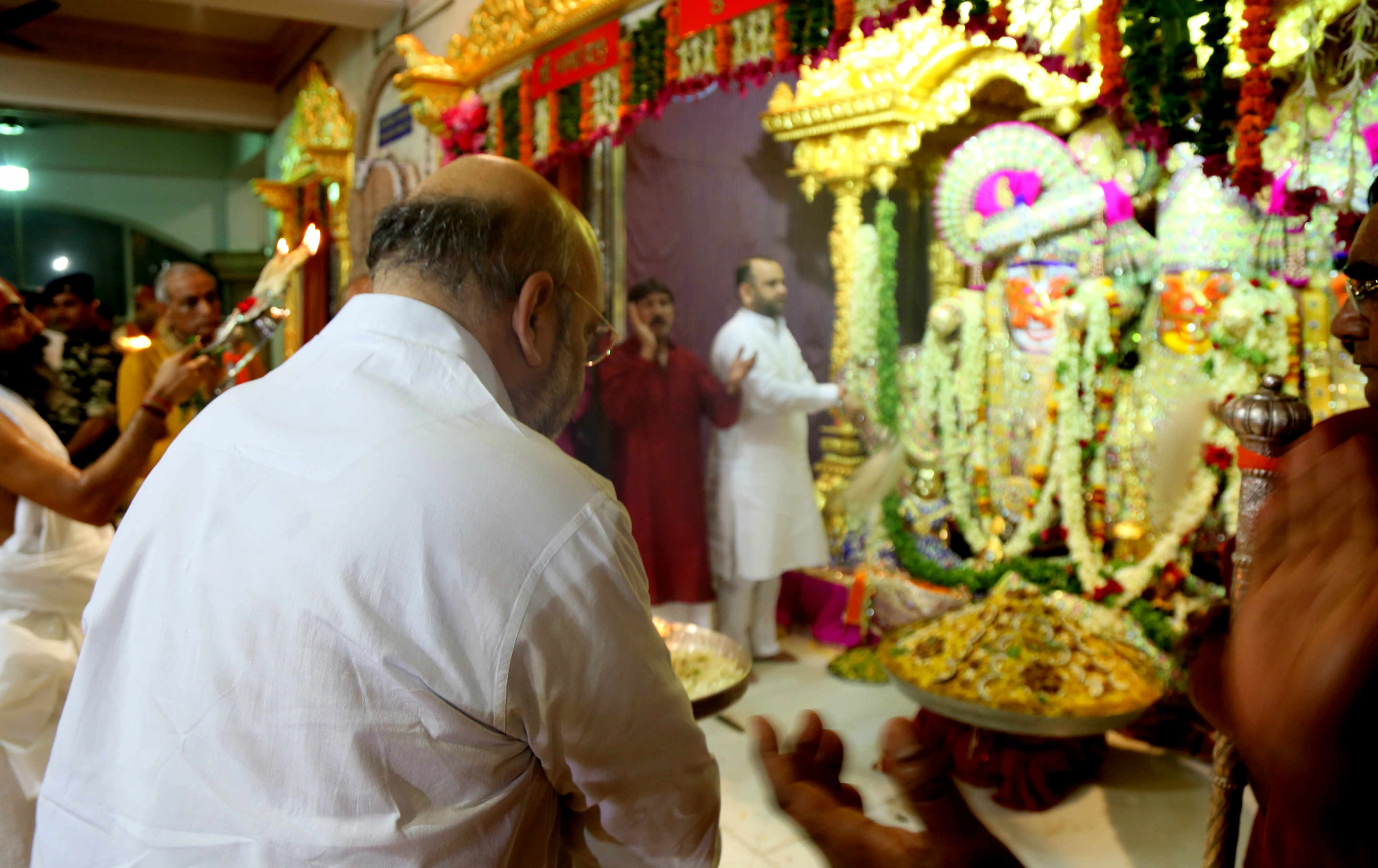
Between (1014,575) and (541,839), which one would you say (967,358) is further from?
(541,839)

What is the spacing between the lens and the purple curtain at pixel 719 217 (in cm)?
543

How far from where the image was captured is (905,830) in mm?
796

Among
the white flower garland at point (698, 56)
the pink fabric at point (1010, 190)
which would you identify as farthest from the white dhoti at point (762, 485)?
the white flower garland at point (698, 56)

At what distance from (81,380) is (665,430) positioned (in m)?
2.55

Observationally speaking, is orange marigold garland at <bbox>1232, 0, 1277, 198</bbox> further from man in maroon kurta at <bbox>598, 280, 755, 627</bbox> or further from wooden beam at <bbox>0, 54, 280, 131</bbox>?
wooden beam at <bbox>0, 54, 280, 131</bbox>

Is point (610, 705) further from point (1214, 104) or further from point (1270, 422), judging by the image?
point (1214, 104)

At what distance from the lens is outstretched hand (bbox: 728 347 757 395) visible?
15.4 feet

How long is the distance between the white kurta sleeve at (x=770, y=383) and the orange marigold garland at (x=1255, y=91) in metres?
2.43

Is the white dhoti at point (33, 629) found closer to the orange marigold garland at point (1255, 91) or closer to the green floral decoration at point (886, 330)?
the orange marigold garland at point (1255, 91)

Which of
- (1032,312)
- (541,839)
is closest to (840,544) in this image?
(1032,312)

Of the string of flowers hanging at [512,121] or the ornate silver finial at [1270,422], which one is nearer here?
the ornate silver finial at [1270,422]

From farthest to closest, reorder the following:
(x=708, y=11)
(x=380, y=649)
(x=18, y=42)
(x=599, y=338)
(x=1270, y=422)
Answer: (x=18, y=42) → (x=708, y=11) → (x=1270, y=422) → (x=599, y=338) → (x=380, y=649)

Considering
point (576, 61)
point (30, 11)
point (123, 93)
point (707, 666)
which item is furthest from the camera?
point (123, 93)

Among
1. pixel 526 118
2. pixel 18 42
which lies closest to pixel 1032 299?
pixel 526 118
